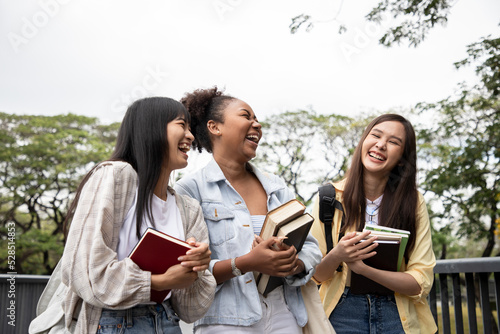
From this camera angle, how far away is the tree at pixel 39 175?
1808 centimetres

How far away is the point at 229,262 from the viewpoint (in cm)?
193

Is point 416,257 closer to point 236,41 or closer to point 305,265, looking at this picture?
point 305,265

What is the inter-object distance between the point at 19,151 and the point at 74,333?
727 inches

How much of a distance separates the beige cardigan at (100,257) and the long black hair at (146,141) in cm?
5

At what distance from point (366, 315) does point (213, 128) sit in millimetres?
1104

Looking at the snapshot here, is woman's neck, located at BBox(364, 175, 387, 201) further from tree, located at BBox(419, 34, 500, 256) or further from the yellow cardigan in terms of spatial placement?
tree, located at BBox(419, 34, 500, 256)

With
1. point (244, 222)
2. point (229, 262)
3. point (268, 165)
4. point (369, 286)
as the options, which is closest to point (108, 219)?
point (229, 262)

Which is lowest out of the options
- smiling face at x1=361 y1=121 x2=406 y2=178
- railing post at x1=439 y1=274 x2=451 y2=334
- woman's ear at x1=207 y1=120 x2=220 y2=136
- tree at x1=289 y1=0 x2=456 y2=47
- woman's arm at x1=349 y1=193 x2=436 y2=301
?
railing post at x1=439 y1=274 x2=451 y2=334

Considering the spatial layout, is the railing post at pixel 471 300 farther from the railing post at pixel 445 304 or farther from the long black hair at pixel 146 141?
the long black hair at pixel 146 141

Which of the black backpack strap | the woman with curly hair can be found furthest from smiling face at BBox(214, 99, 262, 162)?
the black backpack strap

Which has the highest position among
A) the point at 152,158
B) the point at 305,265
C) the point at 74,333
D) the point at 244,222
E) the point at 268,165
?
the point at 268,165

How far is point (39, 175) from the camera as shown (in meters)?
18.5

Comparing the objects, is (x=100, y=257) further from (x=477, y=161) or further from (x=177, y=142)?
(x=477, y=161)

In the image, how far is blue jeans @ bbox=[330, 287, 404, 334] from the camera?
224 centimetres
